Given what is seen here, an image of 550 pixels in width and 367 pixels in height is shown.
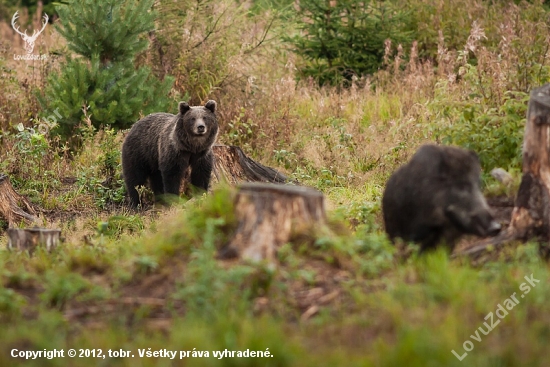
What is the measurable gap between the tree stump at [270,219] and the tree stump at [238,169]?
556cm

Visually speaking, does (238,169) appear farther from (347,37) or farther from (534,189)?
(347,37)

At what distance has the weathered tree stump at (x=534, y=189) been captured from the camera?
6215 millimetres

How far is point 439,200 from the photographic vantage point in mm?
5699

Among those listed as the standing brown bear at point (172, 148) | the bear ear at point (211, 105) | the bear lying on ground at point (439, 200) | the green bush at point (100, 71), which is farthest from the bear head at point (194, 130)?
the bear lying on ground at point (439, 200)

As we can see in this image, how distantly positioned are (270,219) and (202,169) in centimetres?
550

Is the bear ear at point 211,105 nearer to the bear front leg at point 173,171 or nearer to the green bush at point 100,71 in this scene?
the bear front leg at point 173,171

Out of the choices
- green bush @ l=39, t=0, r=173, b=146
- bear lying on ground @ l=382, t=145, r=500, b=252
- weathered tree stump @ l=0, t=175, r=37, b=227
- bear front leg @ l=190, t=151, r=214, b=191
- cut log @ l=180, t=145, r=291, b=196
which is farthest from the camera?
green bush @ l=39, t=0, r=173, b=146

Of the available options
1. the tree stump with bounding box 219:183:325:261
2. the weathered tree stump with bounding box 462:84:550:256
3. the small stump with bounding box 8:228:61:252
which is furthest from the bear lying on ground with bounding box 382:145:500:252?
the small stump with bounding box 8:228:61:252

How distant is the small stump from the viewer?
631 cm

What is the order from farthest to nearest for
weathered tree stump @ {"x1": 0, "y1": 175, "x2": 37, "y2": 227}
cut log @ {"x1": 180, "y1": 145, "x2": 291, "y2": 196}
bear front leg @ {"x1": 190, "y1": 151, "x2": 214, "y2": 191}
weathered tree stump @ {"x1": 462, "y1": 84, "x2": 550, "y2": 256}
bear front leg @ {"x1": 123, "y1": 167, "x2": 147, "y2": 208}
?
bear front leg @ {"x1": 123, "y1": 167, "x2": 147, "y2": 208} → cut log @ {"x1": 180, "y1": 145, "x2": 291, "y2": 196} → bear front leg @ {"x1": 190, "y1": 151, "x2": 214, "y2": 191} → weathered tree stump @ {"x1": 0, "y1": 175, "x2": 37, "y2": 227} → weathered tree stump @ {"x1": 462, "y1": 84, "x2": 550, "y2": 256}

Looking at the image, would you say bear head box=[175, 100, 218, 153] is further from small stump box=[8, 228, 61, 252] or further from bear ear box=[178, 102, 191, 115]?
small stump box=[8, 228, 61, 252]

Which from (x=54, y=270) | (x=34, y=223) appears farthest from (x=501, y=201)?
(x=34, y=223)

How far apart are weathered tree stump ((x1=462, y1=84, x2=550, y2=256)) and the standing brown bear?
487 centimetres

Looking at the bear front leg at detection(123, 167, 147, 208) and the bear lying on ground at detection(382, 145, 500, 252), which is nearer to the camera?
the bear lying on ground at detection(382, 145, 500, 252)
